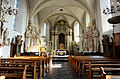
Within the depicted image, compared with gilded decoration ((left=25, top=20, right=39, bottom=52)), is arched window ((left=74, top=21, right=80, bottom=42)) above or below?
above

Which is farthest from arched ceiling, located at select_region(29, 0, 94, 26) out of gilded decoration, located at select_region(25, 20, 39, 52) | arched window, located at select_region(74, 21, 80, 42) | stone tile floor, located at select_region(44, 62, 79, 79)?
stone tile floor, located at select_region(44, 62, 79, 79)

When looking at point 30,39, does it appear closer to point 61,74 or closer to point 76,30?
point 61,74

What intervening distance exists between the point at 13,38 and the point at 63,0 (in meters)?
9.53

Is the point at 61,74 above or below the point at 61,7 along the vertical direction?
below

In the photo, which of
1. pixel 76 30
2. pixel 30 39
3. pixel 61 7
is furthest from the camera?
pixel 76 30

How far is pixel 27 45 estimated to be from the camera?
1173cm

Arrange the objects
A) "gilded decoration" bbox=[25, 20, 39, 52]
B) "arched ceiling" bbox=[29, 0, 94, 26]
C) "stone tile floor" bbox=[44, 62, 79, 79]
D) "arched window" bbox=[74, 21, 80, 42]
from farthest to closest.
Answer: "arched window" bbox=[74, 21, 80, 42], "arched ceiling" bbox=[29, 0, 94, 26], "gilded decoration" bbox=[25, 20, 39, 52], "stone tile floor" bbox=[44, 62, 79, 79]

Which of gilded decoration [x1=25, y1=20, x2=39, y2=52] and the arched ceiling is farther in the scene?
the arched ceiling

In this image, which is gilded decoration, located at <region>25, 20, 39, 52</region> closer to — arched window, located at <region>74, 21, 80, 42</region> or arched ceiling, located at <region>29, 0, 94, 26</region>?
arched ceiling, located at <region>29, 0, 94, 26</region>

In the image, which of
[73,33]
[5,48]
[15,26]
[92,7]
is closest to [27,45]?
[15,26]

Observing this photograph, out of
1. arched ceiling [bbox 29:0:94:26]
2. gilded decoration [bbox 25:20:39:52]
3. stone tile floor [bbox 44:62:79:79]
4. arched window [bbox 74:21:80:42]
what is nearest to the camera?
stone tile floor [bbox 44:62:79:79]

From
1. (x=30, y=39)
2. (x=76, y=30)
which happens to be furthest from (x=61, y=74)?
(x=76, y=30)

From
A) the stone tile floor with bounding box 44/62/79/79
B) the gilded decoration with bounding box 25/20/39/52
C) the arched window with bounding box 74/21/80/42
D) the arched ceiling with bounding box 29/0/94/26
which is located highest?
the arched ceiling with bounding box 29/0/94/26

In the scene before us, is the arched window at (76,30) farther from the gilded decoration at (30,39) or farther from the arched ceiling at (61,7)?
the gilded decoration at (30,39)
